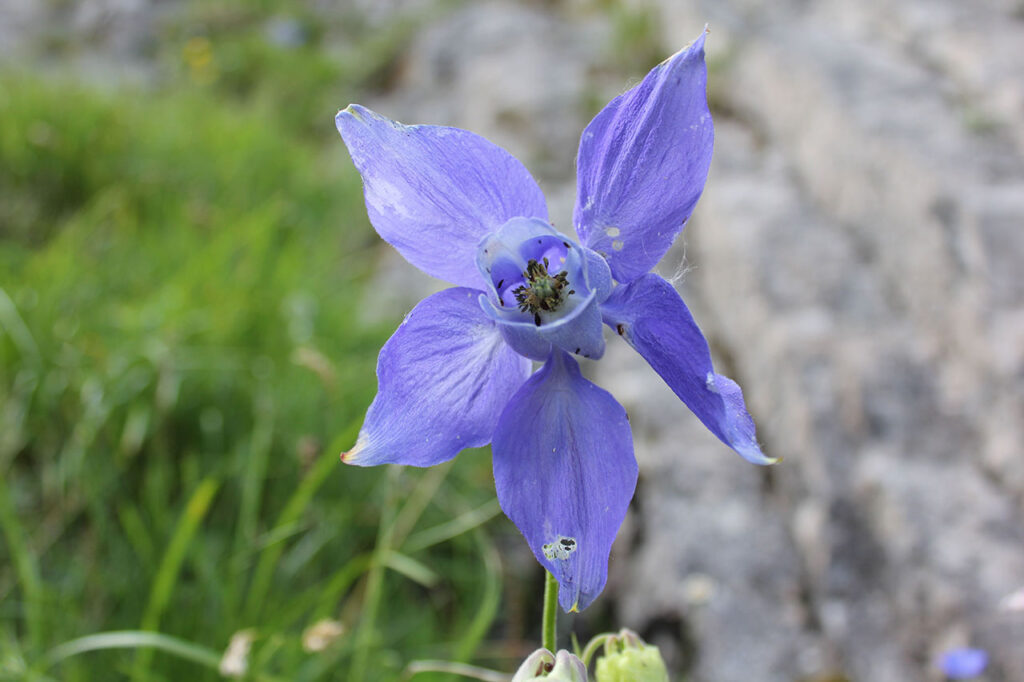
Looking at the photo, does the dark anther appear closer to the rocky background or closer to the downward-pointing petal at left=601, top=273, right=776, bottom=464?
the downward-pointing petal at left=601, top=273, right=776, bottom=464

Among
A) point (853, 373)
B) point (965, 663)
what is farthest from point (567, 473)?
point (853, 373)

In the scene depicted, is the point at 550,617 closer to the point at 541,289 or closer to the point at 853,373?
the point at 541,289

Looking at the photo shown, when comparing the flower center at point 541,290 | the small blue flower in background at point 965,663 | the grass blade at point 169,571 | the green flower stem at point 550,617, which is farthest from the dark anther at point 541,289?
the small blue flower in background at point 965,663

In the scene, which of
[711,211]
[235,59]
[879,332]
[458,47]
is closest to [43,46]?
[235,59]

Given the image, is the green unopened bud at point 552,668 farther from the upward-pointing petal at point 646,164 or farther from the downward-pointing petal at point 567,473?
the upward-pointing petal at point 646,164

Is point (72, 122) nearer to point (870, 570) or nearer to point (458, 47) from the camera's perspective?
point (458, 47)
